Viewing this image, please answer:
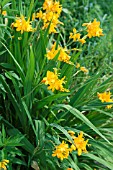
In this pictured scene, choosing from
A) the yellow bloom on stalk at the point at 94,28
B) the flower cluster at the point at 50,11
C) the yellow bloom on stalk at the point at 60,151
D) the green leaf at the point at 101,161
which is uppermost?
the flower cluster at the point at 50,11

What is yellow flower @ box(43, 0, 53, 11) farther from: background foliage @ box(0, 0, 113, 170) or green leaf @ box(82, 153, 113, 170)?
green leaf @ box(82, 153, 113, 170)

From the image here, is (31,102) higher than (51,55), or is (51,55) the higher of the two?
(51,55)

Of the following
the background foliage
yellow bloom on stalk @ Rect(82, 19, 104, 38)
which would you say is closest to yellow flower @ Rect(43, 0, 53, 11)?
the background foliage

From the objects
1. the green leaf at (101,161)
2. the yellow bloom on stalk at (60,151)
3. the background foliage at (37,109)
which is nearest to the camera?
the yellow bloom on stalk at (60,151)

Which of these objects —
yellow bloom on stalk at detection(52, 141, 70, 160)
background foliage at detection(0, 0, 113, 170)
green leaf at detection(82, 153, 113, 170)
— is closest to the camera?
yellow bloom on stalk at detection(52, 141, 70, 160)

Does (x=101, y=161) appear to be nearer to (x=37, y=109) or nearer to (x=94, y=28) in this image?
(x=37, y=109)

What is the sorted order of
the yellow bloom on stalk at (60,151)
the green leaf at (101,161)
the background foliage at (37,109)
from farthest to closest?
the green leaf at (101,161) < the background foliage at (37,109) < the yellow bloom on stalk at (60,151)

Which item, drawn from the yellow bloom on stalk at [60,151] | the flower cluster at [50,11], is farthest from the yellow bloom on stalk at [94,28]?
the yellow bloom on stalk at [60,151]

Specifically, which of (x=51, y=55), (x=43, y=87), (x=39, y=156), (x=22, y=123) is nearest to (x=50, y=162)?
(x=39, y=156)

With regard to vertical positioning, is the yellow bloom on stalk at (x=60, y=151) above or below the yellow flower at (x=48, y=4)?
below

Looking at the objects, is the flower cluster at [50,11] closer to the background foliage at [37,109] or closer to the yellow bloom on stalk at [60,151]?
the background foliage at [37,109]

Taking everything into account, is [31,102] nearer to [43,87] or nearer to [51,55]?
[43,87]
